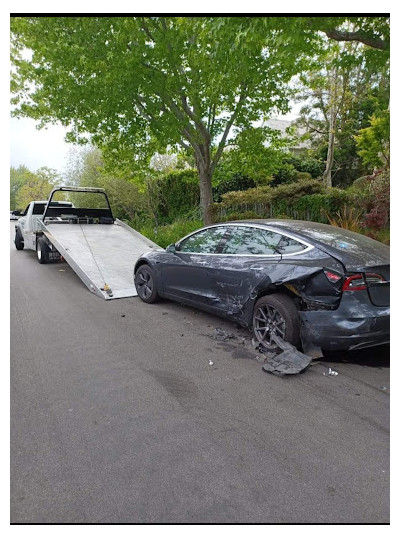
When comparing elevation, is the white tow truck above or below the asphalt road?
above

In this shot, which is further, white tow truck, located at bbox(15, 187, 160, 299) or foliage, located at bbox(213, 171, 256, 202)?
foliage, located at bbox(213, 171, 256, 202)

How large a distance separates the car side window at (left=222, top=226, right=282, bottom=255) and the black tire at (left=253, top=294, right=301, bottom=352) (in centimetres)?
59

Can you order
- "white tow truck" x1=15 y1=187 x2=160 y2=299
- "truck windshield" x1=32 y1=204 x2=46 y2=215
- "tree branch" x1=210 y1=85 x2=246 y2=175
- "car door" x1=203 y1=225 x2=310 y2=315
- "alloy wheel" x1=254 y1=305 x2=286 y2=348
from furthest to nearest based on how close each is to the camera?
"truck windshield" x1=32 y1=204 x2=46 y2=215 → "tree branch" x1=210 y1=85 x2=246 y2=175 → "white tow truck" x1=15 y1=187 x2=160 y2=299 → "car door" x1=203 y1=225 x2=310 y2=315 → "alloy wheel" x1=254 y1=305 x2=286 y2=348

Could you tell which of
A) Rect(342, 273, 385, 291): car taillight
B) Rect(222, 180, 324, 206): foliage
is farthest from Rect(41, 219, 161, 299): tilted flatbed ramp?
Rect(222, 180, 324, 206): foliage

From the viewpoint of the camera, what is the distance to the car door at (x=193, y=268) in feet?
16.3

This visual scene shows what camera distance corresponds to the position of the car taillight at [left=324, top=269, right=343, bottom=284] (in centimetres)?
360

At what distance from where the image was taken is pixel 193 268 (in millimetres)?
5172

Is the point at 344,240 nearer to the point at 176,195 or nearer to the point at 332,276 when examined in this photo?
the point at 332,276

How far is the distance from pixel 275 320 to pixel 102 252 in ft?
16.9

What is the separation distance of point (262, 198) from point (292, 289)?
792 centimetres

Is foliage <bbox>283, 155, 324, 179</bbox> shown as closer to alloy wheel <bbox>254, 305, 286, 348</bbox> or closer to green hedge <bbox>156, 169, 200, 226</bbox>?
green hedge <bbox>156, 169, 200, 226</bbox>

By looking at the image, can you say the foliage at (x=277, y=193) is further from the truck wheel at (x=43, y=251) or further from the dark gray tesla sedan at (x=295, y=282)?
the dark gray tesla sedan at (x=295, y=282)

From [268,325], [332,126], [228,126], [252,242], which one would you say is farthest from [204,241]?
[332,126]
